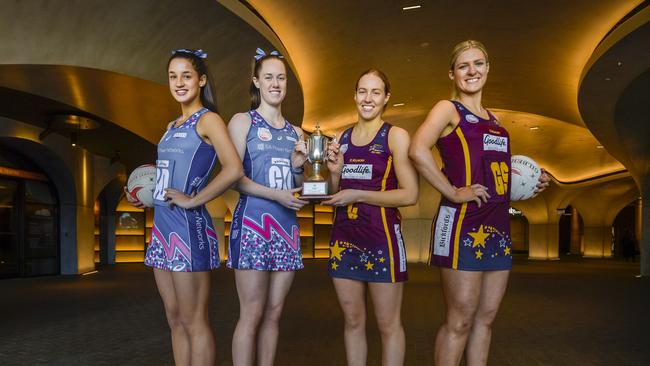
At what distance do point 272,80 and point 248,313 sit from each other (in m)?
1.31

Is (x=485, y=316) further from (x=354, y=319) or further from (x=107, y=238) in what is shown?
(x=107, y=238)

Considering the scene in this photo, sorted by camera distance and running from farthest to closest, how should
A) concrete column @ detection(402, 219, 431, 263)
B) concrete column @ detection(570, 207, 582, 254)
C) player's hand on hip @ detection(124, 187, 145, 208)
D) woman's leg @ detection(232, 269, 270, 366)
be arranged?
concrete column @ detection(570, 207, 582, 254)
concrete column @ detection(402, 219, 431, 263)
player's hand on hip @ detection(124, 187, 145, 208)
woman's leg @ detection(232, 269, 270, 366)

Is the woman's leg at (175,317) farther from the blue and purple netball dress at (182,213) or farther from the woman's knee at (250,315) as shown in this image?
the woman's knee at (250,315)

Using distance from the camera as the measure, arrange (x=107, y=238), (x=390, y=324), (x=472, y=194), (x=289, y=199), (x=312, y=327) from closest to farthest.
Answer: (x=472, y=194), (x=289, y=199), (x=390, y=324), (x=312, y=327), (x=107, y=238)

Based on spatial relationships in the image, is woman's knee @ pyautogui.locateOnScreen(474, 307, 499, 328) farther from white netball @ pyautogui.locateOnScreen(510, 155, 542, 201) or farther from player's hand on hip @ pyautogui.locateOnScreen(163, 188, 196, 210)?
player's hand on hip @ pyautogui.locateOnScreen(163, 188, 196, 210)

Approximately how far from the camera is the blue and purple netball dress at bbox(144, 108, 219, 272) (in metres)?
3.11

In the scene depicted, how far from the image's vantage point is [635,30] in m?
9.45

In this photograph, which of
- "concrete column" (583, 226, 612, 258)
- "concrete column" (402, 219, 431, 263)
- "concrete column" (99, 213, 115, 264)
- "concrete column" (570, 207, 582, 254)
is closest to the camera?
"concrete column" (99, 213, 115, 264)

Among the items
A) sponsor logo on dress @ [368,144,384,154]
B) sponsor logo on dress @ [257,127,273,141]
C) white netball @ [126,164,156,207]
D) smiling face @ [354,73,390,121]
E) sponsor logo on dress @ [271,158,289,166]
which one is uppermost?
smiling face @ [354,73,390,121]

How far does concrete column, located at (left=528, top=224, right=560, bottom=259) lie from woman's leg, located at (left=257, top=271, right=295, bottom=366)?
107ft

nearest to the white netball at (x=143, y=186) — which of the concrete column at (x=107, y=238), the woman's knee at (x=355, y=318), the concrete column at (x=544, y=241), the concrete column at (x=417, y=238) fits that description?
the woman's knee at (x=355, y=318)

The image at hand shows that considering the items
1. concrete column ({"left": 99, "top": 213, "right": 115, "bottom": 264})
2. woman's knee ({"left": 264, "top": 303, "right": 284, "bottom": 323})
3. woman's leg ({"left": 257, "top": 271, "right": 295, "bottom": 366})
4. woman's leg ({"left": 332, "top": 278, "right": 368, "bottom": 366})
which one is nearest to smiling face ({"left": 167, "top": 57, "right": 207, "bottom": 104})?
woman's leg ({"left": 257, "top": 271, "right": 295, "bottom": 366})

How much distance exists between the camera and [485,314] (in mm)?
3201

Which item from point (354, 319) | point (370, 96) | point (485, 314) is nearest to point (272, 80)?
point (370, 96)
